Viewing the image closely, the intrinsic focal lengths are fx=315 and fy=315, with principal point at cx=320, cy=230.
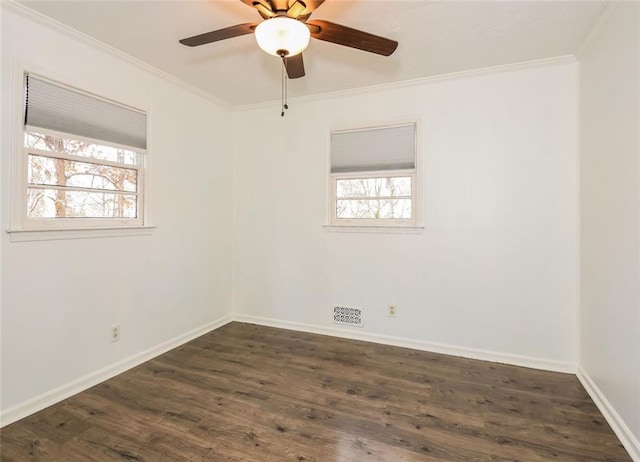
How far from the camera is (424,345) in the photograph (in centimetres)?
312

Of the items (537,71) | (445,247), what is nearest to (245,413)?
(445,247)

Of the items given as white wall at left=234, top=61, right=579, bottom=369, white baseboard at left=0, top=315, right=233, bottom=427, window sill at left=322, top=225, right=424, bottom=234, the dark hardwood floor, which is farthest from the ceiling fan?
white baseboard at left=0, top=315, right=233, bottom=427

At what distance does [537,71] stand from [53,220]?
4007 mm

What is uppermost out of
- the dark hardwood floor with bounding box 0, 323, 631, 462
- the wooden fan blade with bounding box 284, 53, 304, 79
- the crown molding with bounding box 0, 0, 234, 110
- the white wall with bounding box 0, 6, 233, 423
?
the crown molding with bounding box 0, 0, 234, 110

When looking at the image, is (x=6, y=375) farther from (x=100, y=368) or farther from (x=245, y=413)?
(x=245, y=413)

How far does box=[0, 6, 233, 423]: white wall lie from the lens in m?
2.01

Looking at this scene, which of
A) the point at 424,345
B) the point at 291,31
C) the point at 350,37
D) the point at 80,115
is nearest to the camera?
the point at 291,31

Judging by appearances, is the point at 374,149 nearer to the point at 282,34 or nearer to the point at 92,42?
the point at 282,34

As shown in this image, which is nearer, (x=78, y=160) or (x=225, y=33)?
(x=225, y=33)

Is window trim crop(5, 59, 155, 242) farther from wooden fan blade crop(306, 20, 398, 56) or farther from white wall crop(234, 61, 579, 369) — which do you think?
wooden fan blade crop(306, 20, 398, 56)

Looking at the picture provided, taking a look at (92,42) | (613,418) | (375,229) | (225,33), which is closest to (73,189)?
(92,42)

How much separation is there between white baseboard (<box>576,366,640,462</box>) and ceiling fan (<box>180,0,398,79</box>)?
2.57m

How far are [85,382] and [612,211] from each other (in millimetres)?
3872

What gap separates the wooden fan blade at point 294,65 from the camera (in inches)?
78.2
